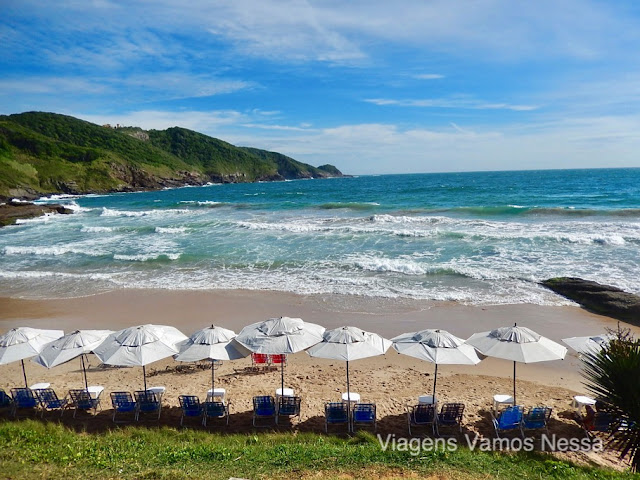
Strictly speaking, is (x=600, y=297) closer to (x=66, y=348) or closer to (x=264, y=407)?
(x=264, y=407)

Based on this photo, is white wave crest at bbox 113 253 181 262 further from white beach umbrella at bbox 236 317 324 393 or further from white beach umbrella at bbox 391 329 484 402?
white beach umbrella at bbox 391 329 484 402

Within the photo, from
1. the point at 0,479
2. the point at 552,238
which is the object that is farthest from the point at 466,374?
the point at 552,238

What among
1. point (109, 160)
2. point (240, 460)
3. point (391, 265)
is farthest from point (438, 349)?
point (109, 160)

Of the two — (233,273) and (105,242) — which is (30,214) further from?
(233,273)

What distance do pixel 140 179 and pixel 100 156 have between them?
34.8 feet

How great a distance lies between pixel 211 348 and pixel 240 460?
9.42ft

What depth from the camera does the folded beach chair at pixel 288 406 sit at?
29.6ft

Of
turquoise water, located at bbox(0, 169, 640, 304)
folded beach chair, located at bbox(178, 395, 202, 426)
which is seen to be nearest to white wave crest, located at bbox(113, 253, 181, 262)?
turquoise water, located at bbox(0, 169, 640, 304)

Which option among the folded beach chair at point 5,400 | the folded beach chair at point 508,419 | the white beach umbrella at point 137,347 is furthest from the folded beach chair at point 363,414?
the folded beach chair at point 5,400

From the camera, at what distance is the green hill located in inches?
3287

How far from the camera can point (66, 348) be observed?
9070mm

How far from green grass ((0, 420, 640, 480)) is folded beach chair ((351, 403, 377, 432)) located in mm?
906

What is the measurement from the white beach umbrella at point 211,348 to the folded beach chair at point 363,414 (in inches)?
104

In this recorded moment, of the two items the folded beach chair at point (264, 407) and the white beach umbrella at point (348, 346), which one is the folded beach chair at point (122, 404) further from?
the white beach umbrella at point (348, 346)
